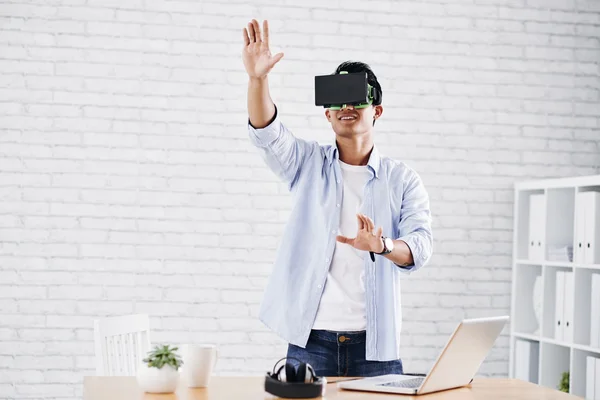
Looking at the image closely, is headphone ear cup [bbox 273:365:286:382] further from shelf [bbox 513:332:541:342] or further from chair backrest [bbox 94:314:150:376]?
shelf [bbox 513:332:541:342]

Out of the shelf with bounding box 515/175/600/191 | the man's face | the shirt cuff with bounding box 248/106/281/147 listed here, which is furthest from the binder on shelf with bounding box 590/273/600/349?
the shirt cuff with bounding box 248/106/281/147

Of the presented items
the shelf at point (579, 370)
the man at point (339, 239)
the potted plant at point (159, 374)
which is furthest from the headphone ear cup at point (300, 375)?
the shelf at point (579, 370)

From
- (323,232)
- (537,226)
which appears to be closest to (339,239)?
Answer: (323,232)

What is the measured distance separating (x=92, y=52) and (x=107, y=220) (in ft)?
2.88

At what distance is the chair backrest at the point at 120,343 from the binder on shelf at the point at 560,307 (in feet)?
7.42

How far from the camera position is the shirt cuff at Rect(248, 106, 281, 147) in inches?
103

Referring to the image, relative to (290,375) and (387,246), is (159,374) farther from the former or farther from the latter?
(387,246)

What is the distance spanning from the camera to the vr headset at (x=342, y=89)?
2.52 metres

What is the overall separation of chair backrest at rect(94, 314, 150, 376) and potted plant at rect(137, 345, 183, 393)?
0.79 metres

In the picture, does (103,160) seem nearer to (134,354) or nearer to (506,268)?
(134,354)

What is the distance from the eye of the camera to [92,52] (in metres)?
4.30

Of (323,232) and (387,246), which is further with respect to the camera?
(323,232)

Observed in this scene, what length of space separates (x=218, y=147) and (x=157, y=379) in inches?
96.2

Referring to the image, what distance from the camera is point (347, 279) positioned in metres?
2.65
